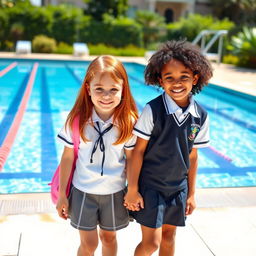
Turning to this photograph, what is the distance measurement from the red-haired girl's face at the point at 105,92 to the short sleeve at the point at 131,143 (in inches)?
7.5

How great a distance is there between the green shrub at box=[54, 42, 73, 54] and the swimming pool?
351 inches

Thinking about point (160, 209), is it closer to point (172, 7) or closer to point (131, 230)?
point (131, 230)

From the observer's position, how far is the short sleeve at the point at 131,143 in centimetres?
189

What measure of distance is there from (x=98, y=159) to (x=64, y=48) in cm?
2135

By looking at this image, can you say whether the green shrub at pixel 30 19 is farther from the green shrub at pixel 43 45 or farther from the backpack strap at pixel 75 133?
the backpack strap at pixel 75 133

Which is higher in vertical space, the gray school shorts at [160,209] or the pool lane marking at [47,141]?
the gray school shorts at [160,209]

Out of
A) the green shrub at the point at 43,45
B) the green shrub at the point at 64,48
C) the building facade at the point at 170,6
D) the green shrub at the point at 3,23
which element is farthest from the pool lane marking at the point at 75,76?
the building facade at the point at 170,6

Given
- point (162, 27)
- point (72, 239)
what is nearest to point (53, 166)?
point (72, 239)

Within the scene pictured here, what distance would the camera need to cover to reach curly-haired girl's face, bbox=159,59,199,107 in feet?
6.06

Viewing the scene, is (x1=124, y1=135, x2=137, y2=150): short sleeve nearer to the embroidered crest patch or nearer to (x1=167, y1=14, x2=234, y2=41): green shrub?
the embroidered crest patch

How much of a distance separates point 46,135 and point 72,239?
12.1 feet

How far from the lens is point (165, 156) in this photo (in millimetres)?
1890

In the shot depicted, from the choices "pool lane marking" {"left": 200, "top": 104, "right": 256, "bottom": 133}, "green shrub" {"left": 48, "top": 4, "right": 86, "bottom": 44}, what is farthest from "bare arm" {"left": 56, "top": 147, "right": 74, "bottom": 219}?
"green shrub" {"left": 48, "top": 4, "right": 86, "bottom": 44}

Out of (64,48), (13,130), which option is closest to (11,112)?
(13,130)
